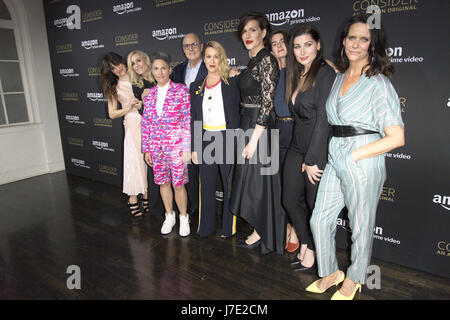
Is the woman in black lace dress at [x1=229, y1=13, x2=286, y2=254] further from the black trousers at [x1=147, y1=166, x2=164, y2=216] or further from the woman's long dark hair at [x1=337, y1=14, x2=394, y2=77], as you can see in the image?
the black trousers at [x1=147, y1=166, x2=164, y2=216]

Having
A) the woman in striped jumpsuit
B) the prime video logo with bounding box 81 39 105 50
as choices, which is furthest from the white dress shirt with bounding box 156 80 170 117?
the prime video logo with bounding box 81 39 105 50

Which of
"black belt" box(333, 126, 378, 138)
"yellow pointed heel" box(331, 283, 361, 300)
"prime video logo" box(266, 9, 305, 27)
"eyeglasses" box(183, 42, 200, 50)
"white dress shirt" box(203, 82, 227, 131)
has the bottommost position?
"yellow pointed heel" box(331, 283, 361, 300)

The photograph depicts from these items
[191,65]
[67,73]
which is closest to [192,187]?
[191,65]

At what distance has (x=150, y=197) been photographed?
3572 millimetres

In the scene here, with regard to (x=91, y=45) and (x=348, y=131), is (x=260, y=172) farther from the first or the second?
(x=91, y=45)

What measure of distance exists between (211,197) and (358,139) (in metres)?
1.53

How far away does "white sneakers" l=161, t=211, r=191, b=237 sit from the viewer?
314 cm

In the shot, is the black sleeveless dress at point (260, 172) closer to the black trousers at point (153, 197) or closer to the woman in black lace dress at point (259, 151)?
the woman in black lace dress at point (259, 151)

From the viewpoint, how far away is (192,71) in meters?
3.16

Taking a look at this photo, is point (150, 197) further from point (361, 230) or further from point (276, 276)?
point (361, 230)

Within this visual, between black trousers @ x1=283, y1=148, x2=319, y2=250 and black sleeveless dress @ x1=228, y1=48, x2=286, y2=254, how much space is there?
0.66 feet
